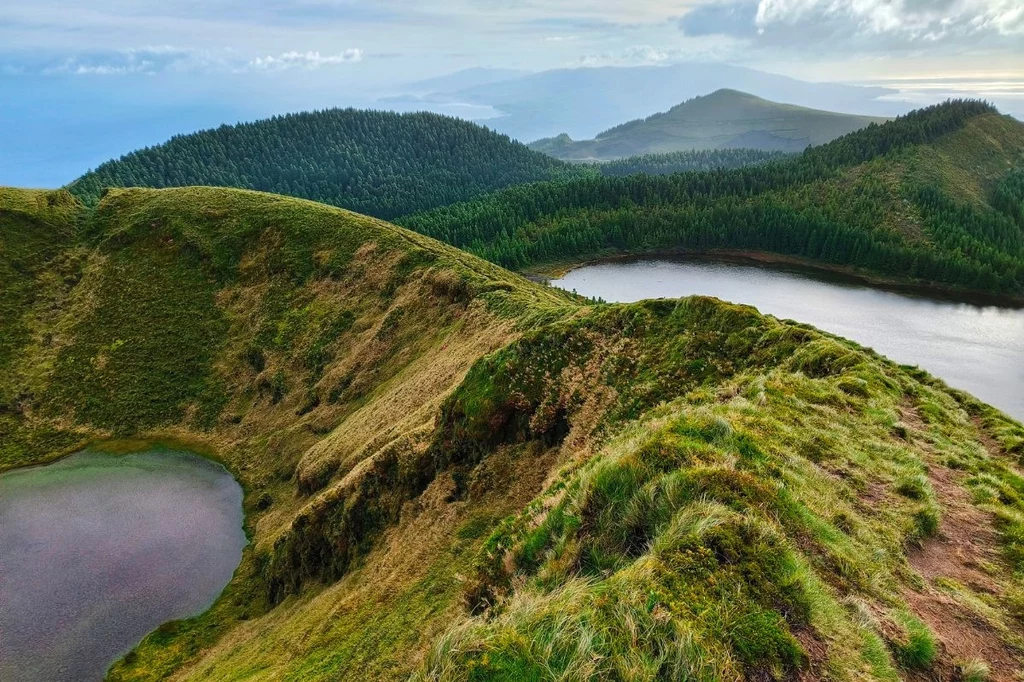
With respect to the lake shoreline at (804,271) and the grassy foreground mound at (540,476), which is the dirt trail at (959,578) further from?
the lake shoreline at (804,271)

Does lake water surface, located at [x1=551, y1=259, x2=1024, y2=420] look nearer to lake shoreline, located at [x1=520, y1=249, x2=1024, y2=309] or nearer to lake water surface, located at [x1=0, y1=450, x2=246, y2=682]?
lake shoreline, located at [x1=520, y1=249, x2=1024, y2=309]

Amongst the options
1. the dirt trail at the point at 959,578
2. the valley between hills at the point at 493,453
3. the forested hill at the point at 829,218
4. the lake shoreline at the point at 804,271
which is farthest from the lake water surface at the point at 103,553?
the forested hill at the point at 829,218

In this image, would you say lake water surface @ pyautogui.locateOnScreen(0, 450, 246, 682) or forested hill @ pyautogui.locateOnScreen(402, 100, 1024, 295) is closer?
lake water surface @ pyautogui.locateOnScreen(0, 450, 246, 682)

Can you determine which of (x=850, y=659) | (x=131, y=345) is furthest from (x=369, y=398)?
(x=850, y=659)

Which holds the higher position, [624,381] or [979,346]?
[624,381]


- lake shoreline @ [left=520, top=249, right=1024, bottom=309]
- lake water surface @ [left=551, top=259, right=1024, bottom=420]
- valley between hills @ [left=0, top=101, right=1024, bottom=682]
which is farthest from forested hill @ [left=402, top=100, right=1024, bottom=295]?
valley between hills @ [left=0, top=101, right=1024, bottom=682]

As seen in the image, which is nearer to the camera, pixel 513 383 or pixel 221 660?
pixel 513 383

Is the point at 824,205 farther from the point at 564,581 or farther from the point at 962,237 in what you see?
the point at 564,581

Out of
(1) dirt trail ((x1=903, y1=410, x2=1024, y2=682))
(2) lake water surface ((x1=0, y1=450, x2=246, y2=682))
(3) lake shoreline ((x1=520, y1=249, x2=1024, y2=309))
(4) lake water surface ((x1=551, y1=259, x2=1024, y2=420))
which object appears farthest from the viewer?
(3) lake shoreline ((x1=520, y1=249, x2=1024, y2=309))
